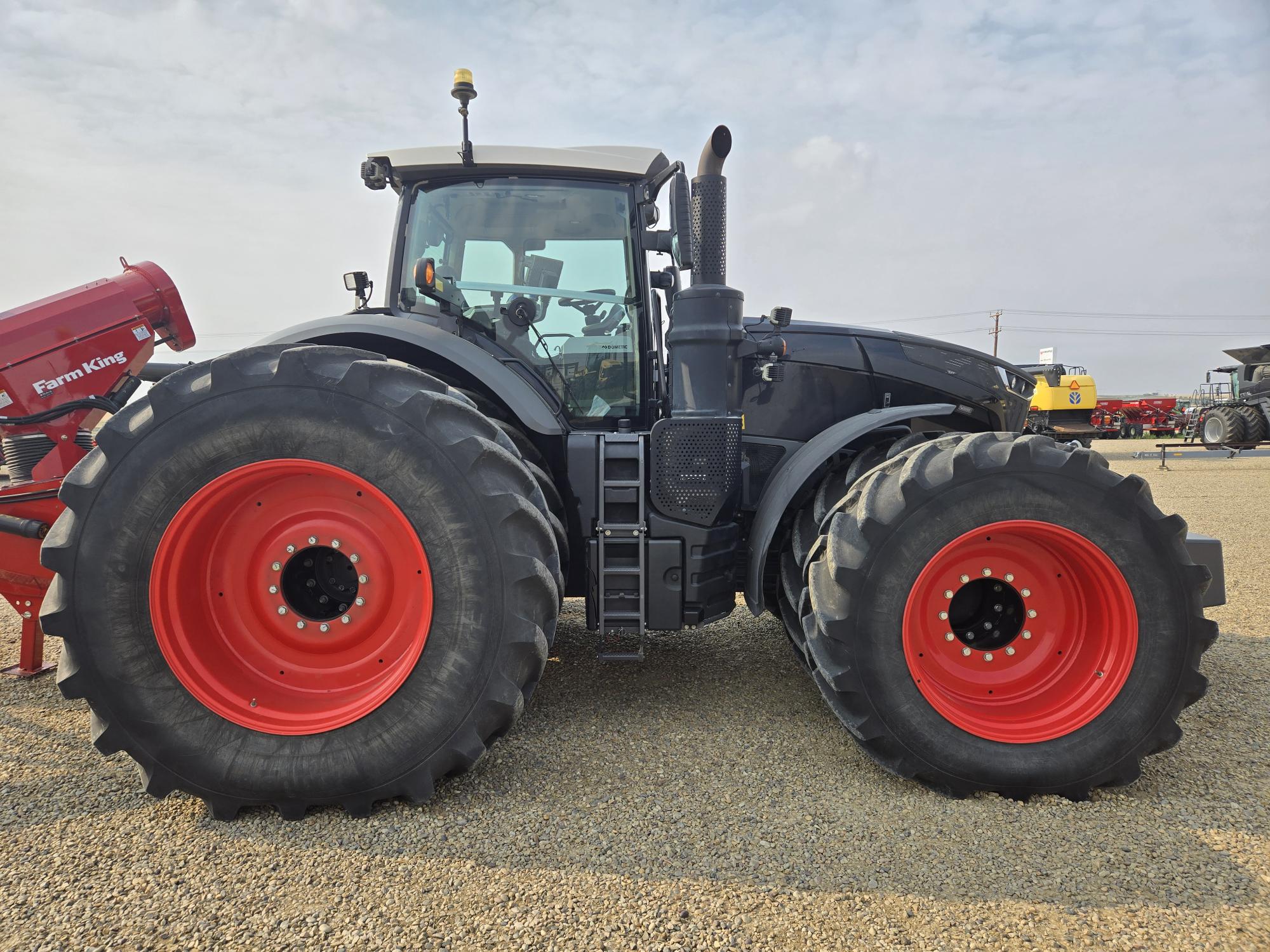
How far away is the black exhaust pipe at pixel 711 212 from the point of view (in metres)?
2.67

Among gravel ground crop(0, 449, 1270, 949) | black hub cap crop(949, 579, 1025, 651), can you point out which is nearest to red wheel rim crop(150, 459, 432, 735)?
gravel ground crop(0, 449, 1270, 949)

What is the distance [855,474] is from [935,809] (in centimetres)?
114

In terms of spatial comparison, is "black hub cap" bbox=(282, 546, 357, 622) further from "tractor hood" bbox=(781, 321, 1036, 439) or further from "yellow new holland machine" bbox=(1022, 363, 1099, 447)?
"yellow new holland machine" bbox=(1022, 363, 1099, 447)

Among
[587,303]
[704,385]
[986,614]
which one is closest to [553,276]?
[587,303]

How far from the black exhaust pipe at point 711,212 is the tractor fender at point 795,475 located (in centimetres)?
75

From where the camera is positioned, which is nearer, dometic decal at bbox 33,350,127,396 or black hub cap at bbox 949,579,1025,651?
Result: black hub cap at bbox 949,579,1025,651

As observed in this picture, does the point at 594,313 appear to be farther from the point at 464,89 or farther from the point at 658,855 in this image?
the point at 658,855

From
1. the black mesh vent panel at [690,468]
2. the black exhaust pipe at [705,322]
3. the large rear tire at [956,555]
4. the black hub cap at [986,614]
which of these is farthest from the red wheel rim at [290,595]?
the black hub cap at [986,614]

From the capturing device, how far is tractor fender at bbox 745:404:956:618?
2.63 meters

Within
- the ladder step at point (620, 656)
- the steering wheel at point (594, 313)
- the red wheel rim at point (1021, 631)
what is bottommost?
the ladder step at point (620, 656)

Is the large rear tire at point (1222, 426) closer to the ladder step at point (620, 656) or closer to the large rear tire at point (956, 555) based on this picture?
the large rear tire at point (956, 555)

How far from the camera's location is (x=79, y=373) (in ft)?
12.4

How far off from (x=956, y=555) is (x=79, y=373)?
4358mm

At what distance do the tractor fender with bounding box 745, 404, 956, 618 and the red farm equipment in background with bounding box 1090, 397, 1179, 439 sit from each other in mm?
27687
